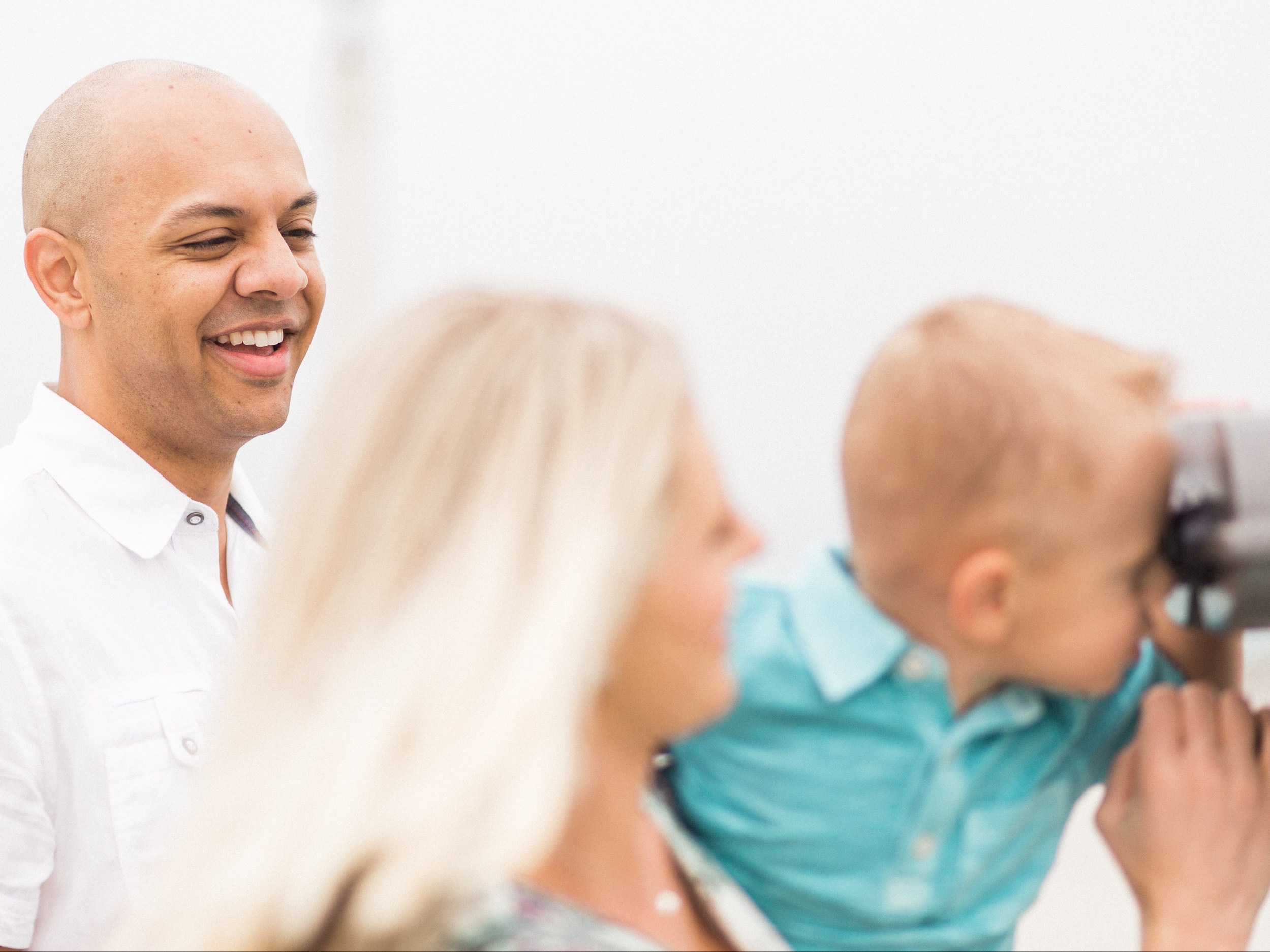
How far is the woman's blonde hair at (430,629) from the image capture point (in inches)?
21.1

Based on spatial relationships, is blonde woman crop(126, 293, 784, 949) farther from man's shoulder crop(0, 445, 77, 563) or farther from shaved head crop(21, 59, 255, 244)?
shaved head crop(21, 59, 255, 244)

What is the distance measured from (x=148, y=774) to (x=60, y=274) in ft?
1.65

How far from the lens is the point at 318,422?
62cm

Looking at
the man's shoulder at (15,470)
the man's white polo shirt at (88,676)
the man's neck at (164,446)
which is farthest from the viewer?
the man's neck at (164,446)

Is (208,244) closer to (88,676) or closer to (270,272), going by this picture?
(270,272)

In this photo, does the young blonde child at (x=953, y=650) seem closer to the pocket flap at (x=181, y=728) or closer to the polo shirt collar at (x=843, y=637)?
the polo shirt collar at (x=843, y=637)

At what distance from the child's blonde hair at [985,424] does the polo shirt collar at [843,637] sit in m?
0.05

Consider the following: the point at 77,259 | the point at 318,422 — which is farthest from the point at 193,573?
the point at 318,422

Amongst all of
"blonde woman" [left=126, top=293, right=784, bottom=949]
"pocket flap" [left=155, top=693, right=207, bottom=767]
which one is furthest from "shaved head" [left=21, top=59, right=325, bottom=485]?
"blonde woman" [left=126, top=293, right=784, bottom=949]

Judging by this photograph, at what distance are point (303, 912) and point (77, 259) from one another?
85 centimetres

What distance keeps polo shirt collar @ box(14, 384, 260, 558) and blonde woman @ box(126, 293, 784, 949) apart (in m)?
0.59

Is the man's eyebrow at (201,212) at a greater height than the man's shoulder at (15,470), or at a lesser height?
greater

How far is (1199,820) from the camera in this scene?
0.76 metres

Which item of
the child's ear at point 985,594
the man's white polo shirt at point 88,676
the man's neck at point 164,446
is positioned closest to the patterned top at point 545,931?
the child's ear at point 985,594
